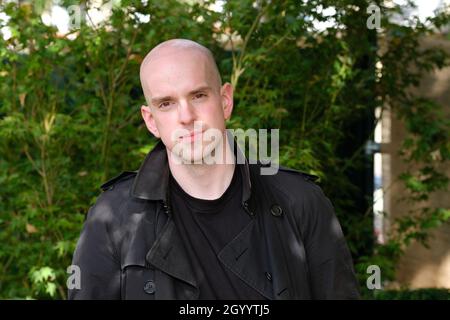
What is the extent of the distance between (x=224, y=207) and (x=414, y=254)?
5.17 metres

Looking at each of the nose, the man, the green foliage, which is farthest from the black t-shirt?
the green foliage

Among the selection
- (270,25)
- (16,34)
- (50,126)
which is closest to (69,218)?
(50,126)

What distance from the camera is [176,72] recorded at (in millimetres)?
2328

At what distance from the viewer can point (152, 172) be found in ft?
8.17

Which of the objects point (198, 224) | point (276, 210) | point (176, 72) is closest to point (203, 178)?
point (198, 224)

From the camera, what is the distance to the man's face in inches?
91.8

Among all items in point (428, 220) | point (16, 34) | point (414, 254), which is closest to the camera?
point (16, 34)

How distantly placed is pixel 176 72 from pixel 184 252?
1.79ft

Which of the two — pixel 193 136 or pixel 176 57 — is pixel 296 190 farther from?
pixel 176 57

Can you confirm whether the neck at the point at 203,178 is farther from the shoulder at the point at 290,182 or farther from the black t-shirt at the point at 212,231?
the shoulder at the point at 290,182

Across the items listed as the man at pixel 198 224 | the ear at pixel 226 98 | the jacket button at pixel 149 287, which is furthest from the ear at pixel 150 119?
the jacket button at pixel 149 287
